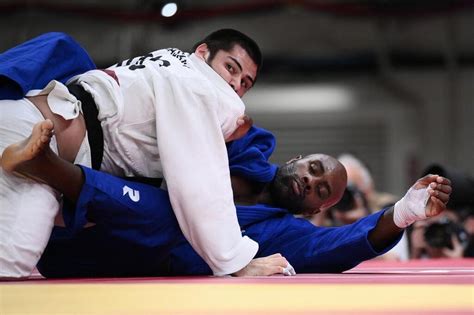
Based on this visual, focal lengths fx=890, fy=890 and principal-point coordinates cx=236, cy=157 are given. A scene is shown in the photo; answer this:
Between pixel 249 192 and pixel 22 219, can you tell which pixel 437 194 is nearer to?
pixel 249 192

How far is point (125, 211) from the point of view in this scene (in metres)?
2.63

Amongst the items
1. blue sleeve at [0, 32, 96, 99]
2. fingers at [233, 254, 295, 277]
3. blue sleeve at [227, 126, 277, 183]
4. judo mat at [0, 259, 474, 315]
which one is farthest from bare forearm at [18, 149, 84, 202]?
blue sleeve at [227, 126, 277, 183]

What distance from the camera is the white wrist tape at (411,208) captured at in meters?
2.89

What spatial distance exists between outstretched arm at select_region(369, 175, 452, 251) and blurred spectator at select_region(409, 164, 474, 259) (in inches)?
69.6

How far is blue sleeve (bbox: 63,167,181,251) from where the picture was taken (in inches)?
101

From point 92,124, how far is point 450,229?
301 cm

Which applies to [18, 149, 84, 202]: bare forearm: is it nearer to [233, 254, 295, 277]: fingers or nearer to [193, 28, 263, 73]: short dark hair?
[233, 254, 295, 277]: fingers

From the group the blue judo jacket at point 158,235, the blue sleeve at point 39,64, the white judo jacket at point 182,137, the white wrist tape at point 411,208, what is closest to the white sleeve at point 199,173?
the white judo jacket at point 182,137

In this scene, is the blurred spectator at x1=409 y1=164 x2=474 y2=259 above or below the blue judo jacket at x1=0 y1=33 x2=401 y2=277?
below

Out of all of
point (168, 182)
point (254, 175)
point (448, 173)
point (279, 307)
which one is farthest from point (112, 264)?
point (448, 173)

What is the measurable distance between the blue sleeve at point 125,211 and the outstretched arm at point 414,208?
2.46ft

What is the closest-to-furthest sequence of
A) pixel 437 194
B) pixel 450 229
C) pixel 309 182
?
pixel 437 194, pixel 309 182, pixel 450 229

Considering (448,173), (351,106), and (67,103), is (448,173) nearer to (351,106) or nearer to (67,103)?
(67,103)

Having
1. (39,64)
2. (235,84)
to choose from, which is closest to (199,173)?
(235,84)
